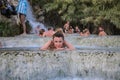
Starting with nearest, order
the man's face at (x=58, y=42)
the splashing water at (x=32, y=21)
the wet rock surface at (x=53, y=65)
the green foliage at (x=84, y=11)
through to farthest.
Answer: the wet rock surface at (x=53, y=65)
the man's face at (x=58, y=42)
the green foliage at (x=84, y=11)
the splashing water at (x=32, y=21)

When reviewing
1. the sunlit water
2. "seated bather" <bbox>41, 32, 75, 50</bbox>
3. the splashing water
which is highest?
the splashing water

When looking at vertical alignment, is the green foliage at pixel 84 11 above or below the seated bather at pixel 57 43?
above

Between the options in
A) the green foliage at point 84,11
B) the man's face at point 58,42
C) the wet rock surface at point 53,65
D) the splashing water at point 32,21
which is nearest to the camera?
the wet rock surface at point 53,65

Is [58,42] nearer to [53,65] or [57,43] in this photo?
[57,43]

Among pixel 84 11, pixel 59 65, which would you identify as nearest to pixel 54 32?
pixel 84 11

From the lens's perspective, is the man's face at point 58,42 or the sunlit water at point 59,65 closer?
the sunlit water at point 59,65

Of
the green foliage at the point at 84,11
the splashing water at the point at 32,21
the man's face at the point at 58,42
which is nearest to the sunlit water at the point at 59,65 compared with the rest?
the man's face at the point at 58,42

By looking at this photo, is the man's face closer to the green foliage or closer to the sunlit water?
the sunlit water

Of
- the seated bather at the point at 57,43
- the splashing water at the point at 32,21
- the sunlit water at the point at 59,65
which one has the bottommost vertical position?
the sunlit water at the point at 59,65

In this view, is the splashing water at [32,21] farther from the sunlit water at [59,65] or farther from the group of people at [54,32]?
the sunlit water at [59,65]

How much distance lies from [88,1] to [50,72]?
13004 mm

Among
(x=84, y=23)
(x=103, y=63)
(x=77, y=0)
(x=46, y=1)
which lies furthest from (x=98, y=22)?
(x=103, y=63)

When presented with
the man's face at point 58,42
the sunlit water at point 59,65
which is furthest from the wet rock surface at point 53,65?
the man's face at point 58,42

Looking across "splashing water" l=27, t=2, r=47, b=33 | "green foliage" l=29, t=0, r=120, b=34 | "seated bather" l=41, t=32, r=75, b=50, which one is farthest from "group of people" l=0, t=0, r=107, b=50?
"splashing water" l=27, t=2, r=47, b=33
